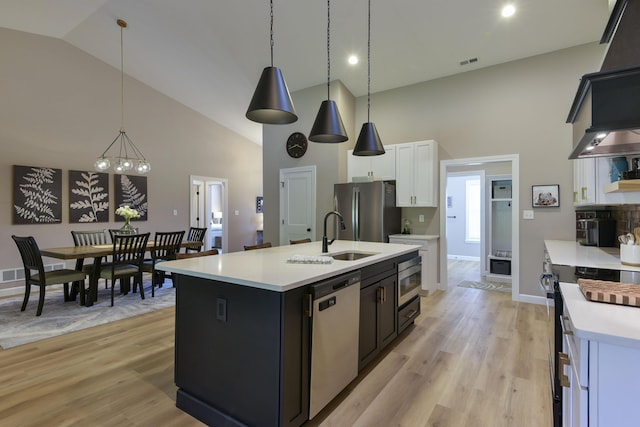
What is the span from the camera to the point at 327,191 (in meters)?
5.33

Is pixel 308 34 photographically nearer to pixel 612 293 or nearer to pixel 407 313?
pixel 407 313

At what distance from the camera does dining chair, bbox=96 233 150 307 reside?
402 centimetres

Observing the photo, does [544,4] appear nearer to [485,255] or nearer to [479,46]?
[479,46]

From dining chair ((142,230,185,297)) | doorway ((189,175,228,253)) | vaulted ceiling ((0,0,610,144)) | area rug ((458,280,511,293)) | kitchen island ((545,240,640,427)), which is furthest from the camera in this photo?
doorway ((189,175,228,253))

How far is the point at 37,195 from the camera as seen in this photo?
487 cm

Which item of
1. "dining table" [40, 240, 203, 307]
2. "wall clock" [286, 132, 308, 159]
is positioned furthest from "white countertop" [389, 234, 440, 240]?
"dining table" [40, 240, 203, 307]

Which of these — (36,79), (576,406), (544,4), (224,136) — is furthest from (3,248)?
(544,4)

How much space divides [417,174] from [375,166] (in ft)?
2.26

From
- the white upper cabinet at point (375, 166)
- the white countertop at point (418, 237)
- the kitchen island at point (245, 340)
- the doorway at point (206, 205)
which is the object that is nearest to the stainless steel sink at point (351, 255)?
the kitchen island at point (245, 340)

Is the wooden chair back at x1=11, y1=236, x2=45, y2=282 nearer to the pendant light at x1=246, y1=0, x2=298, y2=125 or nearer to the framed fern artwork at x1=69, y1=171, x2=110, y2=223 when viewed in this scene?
the framed fern artwork at x1=69, y1=171, x2=110, y2=223

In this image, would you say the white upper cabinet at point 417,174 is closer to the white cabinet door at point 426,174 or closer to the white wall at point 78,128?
the white cabinet door at point 426,174

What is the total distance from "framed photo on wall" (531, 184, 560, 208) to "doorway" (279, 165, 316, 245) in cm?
322

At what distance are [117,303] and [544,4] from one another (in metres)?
6.17

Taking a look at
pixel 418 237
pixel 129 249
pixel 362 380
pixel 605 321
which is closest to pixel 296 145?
pixel 418 237
